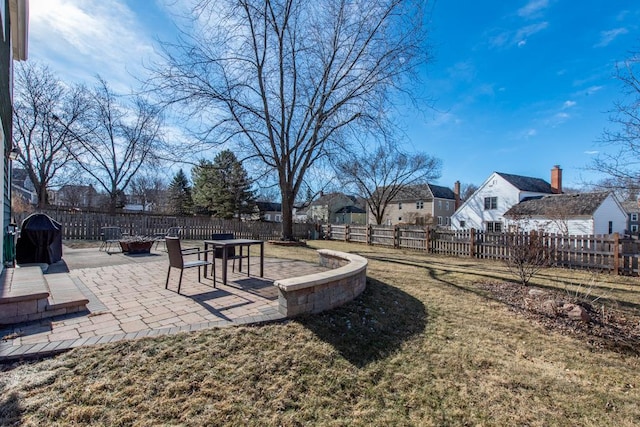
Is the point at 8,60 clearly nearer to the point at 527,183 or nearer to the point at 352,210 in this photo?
the point at 527,183

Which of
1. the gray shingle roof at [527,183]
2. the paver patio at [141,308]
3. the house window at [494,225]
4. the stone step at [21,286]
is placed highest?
the gray shingle roof at [527,183]

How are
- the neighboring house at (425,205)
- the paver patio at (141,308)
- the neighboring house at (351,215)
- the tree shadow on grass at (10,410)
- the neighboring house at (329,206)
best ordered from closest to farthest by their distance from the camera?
the tree shadow on grass at (10,410) → the paver patio at (141,308) → the neighboring house at (425,205) → the neighboring house at (351,215) → the neighboring house at (329,206)

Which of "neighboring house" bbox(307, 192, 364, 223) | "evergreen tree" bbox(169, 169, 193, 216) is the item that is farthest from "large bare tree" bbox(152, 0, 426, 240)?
"neighboring house" bbox(307, 192, 364, 223)

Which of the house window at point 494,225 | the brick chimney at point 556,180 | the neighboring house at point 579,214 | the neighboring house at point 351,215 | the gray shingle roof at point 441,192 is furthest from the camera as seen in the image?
the neighboring house at point 351,215

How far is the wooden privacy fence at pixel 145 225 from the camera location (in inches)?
518

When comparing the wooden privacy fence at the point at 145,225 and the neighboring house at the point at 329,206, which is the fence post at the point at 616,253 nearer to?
the wooden privacy fence at the point at 145,225

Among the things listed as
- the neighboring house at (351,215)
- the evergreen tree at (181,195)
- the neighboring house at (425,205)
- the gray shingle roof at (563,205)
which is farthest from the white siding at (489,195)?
the evergreen tree at (181,195)

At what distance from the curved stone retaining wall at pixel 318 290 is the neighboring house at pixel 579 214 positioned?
20644mm

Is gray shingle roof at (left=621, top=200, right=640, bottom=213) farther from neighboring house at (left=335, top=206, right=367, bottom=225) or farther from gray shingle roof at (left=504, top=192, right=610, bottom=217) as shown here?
neighboring house at (left=335, top=206, right=367, bottom=225)

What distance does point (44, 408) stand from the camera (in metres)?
1.99

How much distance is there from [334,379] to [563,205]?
28.1 metres

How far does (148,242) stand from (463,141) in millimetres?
17371

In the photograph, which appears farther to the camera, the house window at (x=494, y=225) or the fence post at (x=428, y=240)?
the house window at (x=494, y=225)

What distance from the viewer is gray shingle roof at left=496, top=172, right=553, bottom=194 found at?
27.7 metres
